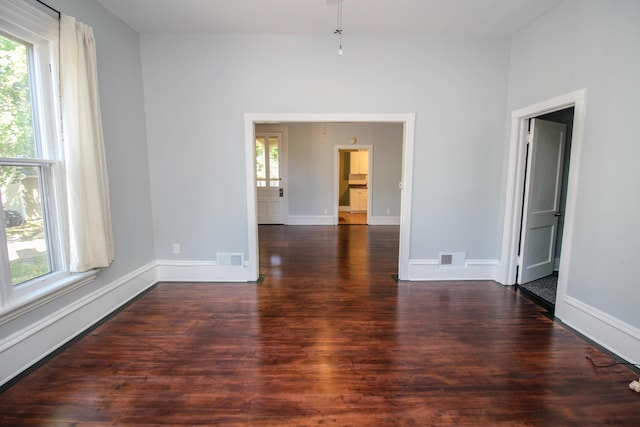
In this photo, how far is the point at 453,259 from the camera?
354cm

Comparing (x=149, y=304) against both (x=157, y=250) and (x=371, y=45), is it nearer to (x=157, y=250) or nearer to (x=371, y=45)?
(x=157, y=250)

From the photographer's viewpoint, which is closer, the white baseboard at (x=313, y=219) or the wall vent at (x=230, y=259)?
the wall vent at (x=230, y=259)

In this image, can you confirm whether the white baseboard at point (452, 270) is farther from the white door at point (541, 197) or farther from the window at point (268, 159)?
the window at point (268, 159)

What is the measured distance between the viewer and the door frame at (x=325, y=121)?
3.27 metres

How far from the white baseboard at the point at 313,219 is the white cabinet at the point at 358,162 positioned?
3719 millimetres

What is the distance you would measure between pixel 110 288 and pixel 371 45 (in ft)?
12.9

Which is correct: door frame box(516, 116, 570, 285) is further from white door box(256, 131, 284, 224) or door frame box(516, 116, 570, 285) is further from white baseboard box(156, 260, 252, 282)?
white door box(256, 131, 284, 224)

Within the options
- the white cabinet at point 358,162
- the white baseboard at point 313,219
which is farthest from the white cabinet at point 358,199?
the white baseboard at point 313,219

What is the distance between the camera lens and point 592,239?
226 centimetres

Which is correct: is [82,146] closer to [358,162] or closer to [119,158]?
[119,158]

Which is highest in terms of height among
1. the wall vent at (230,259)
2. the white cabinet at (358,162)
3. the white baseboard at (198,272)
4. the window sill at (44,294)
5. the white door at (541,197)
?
the white cabinet at (358,162)

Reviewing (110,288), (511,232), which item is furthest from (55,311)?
(511,232)

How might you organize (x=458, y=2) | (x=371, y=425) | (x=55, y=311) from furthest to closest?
(x=458, y=2)
(x=55, y=311)
(x=371, y=425)

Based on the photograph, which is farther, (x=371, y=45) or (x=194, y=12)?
(x=371, y=45)
